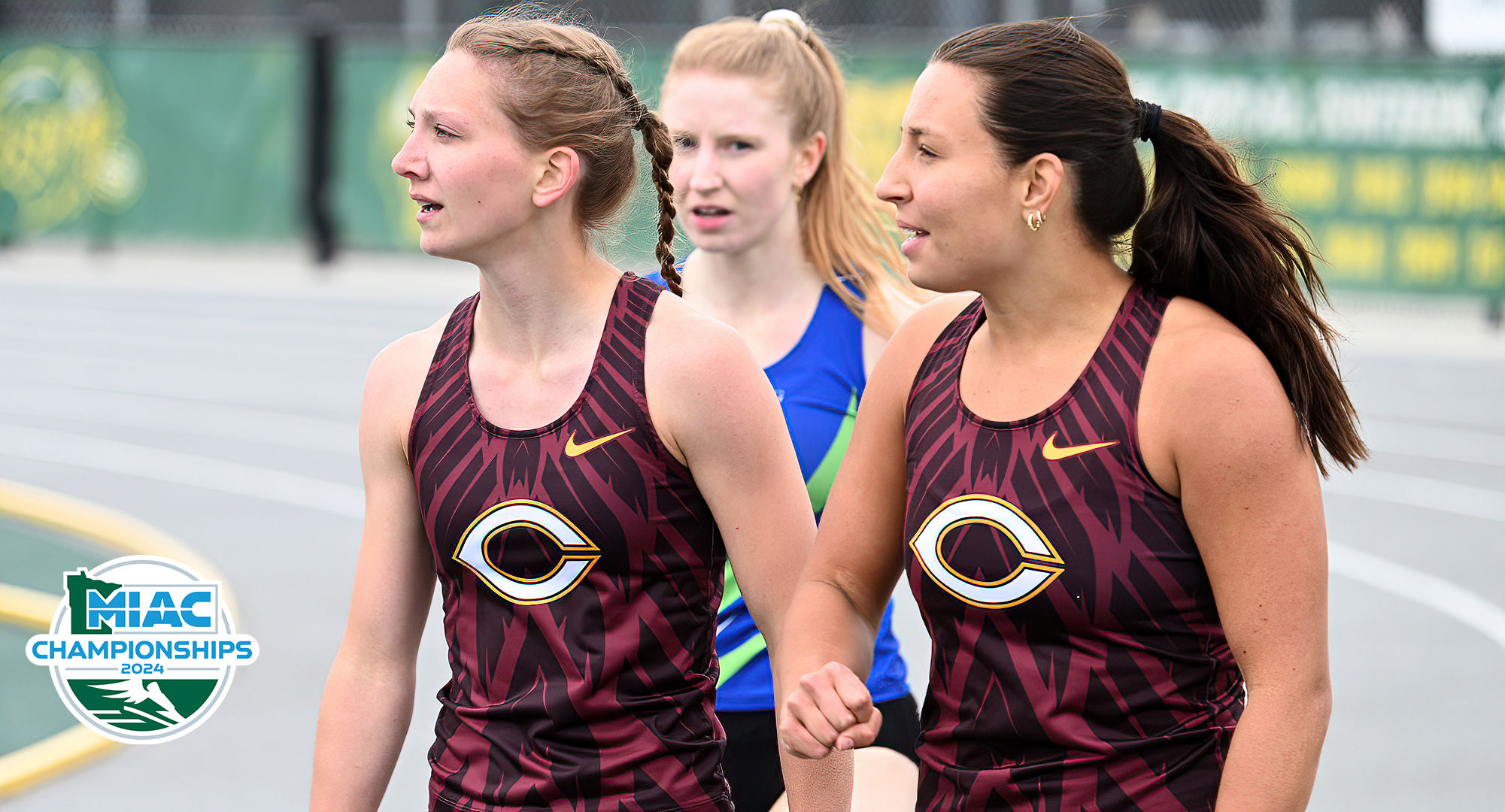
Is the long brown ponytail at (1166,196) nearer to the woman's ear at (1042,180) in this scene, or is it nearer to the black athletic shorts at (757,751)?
the woman's ear at (1042,180)

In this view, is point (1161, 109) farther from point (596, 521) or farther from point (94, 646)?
point (94, 646)

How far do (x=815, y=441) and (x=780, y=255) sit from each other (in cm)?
52

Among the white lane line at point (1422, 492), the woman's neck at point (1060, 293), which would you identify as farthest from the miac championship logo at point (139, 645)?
the white lane line at point (1422, 492)

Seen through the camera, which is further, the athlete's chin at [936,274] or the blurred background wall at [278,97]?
the blurred background wall at [278,97]

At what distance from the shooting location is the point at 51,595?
646 centimetres

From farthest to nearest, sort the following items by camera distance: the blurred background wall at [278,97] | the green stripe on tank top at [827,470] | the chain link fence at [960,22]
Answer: the blurred background wall at [278,97]
the chain link fence at [960,22]
the green stripe on tank top at [827,470]

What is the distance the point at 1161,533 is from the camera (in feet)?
6.92

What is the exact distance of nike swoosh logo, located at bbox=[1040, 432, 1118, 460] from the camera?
213 cm

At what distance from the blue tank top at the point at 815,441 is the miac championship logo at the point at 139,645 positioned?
1.89 m

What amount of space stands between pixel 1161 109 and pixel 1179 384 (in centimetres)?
47

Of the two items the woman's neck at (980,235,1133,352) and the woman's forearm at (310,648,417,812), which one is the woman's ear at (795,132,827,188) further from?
the woman's forearm at (310,648,417,812)

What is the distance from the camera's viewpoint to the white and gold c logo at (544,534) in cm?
231

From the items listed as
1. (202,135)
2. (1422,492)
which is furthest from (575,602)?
(202,135)

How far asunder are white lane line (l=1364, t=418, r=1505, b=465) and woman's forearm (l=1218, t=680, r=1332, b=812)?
31.9 feet
